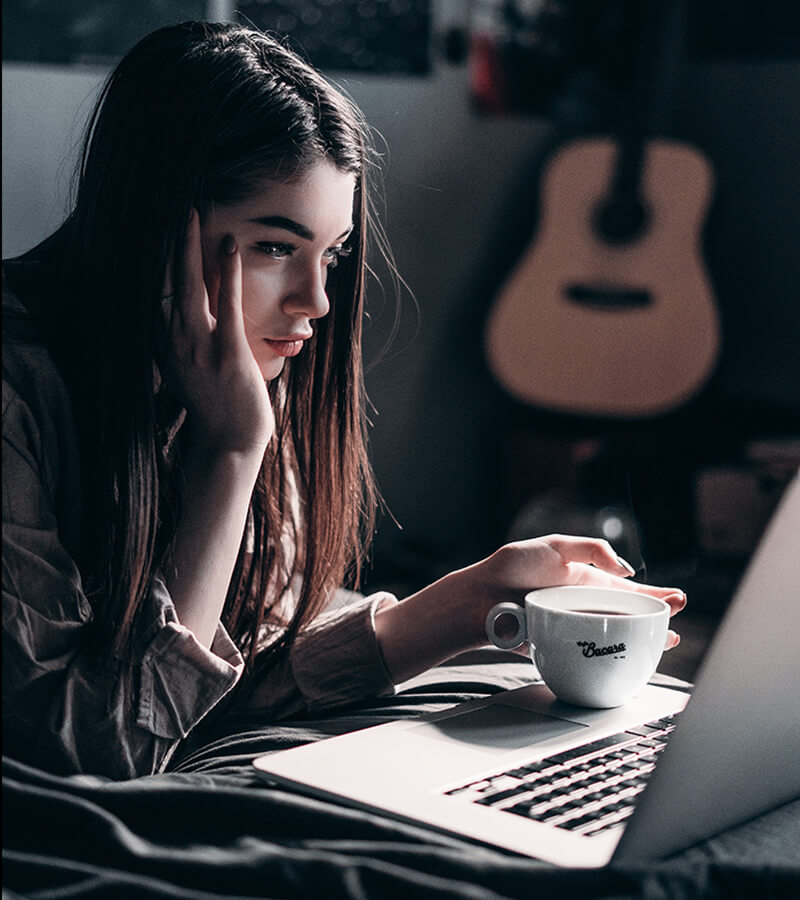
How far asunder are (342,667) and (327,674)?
0.01 meters

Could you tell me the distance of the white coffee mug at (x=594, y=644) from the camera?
29.8 inches

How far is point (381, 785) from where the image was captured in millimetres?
633

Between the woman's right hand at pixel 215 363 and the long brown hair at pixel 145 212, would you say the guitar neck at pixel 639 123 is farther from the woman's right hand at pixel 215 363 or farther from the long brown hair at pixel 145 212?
the woman's right hand at pixel 215 363

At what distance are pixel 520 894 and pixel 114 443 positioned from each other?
1.38 ft

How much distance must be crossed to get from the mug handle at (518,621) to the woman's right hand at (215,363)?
7.7 inches

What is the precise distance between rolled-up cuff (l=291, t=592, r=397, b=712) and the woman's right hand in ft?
0.55

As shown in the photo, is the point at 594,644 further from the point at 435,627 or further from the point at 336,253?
the point at 336,253

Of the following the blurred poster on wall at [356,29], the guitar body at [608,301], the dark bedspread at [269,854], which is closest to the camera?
the dark bedspread at [269,854]

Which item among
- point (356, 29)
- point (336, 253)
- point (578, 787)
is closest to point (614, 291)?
point (356, 29)

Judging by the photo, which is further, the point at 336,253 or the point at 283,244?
the point at 336,253

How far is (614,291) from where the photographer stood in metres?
2.58

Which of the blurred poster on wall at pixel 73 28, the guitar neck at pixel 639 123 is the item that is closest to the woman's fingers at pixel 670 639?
the blurred poster on wall at pixel 73 28

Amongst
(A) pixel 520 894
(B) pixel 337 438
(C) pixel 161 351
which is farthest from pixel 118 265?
(A) pixel 520 894

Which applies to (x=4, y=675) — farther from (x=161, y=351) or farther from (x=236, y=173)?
(x=236, y=173)
